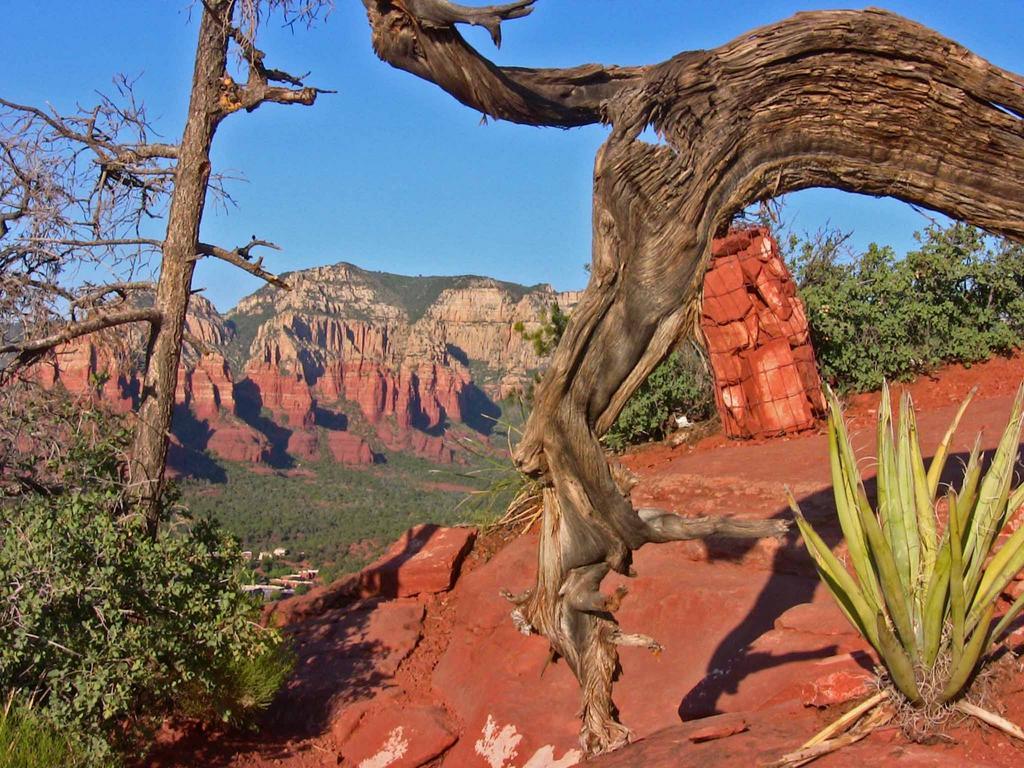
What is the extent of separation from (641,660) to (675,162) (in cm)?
456

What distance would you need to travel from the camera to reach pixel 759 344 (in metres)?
10.9

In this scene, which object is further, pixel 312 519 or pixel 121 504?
pixel 312 519

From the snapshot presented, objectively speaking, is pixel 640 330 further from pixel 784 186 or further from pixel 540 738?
pixel 540 738

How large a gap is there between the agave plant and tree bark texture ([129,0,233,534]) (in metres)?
5.26

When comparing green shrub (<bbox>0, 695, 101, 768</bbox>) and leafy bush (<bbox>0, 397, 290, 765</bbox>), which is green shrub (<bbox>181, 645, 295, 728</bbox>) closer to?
leafy bush (<bbox>0, 397, 290, 765</bbox>)

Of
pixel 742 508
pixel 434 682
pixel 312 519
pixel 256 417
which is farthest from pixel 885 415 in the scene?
pixel 256 417

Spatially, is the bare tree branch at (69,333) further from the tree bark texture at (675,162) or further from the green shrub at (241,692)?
Result: the tree bark texture at (675,162)

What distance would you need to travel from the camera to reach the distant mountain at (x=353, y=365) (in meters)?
70.8

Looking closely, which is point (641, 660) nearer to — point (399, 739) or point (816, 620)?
point (816, 620)

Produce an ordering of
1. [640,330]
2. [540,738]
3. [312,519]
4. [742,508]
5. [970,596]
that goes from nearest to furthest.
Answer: [640,330] < [970,596] < [540,738] < [742,508] < [312,519]

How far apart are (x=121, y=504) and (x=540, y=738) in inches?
135

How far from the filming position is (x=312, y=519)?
1577 inches

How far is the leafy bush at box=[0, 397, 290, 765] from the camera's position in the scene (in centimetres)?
579

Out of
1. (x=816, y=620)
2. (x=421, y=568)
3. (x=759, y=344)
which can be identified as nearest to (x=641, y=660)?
(x=816, y=620)
